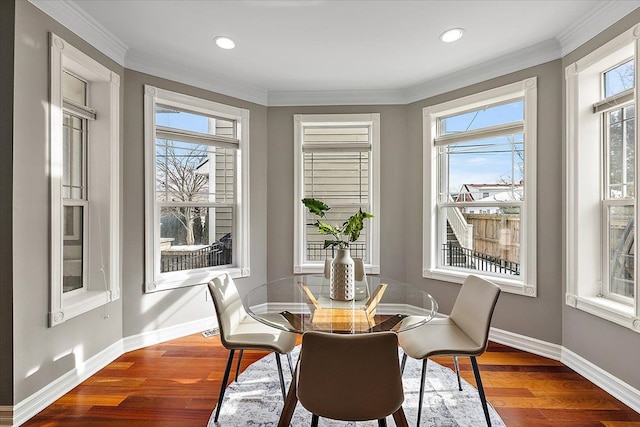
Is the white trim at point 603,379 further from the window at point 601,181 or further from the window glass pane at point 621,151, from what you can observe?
the window glass pane at point 621,151

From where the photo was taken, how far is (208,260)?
369cm

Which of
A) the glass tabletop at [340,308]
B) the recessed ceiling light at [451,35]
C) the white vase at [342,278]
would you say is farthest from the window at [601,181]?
the white vase at [342,278]

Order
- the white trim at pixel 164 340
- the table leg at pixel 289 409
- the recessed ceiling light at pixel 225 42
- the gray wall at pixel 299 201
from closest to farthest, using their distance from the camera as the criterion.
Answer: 1. the table leg at pixel 289 409
2. the white trim at pixel 164 340
3. the recessed ceiling light at pixel 225 42
4. the gray wall at pixel 299 201

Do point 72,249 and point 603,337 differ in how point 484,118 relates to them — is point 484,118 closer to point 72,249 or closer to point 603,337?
point 603,337

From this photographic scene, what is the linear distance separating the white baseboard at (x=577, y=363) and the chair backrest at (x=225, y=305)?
7.87 ft

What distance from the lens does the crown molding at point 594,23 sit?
2.23 meters

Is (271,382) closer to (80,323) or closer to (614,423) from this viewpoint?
(80,323)

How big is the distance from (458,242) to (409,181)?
0.85 metres

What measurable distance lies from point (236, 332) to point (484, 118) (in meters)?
2.98

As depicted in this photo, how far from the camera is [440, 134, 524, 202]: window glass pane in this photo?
10.5 feet

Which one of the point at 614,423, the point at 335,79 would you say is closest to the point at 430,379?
the point at 614,423

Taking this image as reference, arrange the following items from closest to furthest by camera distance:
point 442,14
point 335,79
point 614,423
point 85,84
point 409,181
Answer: point 614,423
point 442,14
point 85,84
point 335,79
point 409,181

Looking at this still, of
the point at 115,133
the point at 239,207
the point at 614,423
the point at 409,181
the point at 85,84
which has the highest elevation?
the point at 85,84

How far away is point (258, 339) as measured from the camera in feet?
6.70
